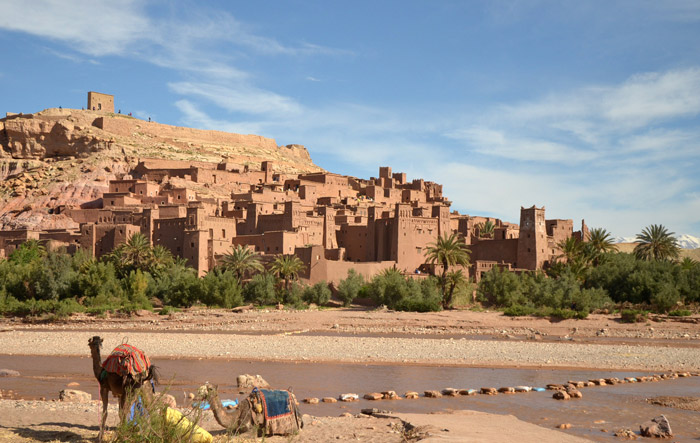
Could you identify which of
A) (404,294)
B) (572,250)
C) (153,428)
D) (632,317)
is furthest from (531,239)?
(153,428)

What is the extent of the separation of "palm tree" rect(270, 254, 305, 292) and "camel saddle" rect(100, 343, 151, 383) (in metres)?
30.8

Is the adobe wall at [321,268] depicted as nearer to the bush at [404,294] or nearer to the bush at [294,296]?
the bush at [294,296]

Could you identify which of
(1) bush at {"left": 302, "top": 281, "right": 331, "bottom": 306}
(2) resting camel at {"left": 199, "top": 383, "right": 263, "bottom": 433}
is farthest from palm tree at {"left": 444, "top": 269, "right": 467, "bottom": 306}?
(2) resting camel at {"left": 199, "top": 383, "right": 263, "bottom": 433}

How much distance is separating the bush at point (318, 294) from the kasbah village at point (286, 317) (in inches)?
4.3

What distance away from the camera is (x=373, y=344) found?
86.0 ft

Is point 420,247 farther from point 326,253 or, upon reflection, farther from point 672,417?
point 672,417

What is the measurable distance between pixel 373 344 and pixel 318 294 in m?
14.6

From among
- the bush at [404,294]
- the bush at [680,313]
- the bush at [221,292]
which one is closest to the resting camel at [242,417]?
the bush at [404,294]

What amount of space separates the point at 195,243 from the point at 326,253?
26.2 ft

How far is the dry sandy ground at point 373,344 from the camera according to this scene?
1143cm

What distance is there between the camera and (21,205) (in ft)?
197

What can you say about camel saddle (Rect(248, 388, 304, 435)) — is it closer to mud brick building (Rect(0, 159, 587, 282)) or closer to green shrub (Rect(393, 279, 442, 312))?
green shrub (Rect(393, 279, 442, 312))

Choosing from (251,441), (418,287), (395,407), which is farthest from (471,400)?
(418,287)

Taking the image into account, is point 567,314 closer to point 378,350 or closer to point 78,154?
point 378,350
